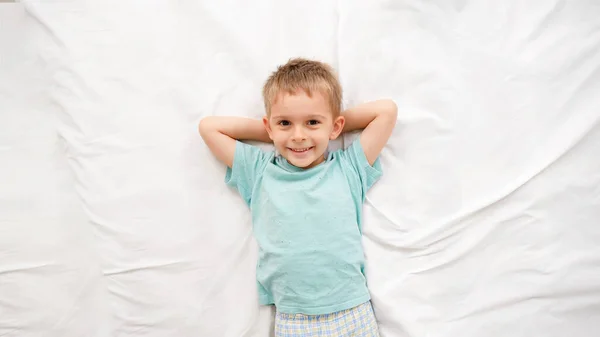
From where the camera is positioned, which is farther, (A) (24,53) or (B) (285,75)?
(A) (24,53)

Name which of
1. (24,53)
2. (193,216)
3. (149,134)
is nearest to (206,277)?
(193,216)

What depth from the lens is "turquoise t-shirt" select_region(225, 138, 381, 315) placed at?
3.23 ft

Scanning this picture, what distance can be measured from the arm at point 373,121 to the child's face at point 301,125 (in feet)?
0.17

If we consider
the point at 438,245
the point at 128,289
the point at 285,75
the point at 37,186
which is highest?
the point at 285,75

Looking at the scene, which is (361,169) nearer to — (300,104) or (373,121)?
(373,121)

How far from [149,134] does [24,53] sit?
1.32 ft

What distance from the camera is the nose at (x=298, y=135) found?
954 mm

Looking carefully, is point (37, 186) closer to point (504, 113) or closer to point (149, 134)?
point (149, 134)

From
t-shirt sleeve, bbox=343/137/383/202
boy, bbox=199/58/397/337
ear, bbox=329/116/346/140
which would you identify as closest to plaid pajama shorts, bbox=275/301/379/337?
boy, bbox=199/58/397/337

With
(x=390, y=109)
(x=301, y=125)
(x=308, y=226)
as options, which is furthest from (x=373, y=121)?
(x=308, y=226)

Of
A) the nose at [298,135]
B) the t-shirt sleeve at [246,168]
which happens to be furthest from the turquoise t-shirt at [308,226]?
the nose at [298,135]

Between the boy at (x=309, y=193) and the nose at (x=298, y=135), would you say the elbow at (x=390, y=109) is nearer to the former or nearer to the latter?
the boy at (x=309, y=193)

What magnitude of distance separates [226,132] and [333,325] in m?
0.51

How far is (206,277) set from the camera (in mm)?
1057
